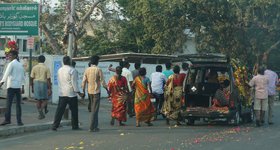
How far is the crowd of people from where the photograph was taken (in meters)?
13.4

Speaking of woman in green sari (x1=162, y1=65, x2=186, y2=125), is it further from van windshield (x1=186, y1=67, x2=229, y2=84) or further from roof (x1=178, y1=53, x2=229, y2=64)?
roof (x1=178, y1=53, x2=229, y2=64)

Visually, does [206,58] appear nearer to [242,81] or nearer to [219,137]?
[242,81]

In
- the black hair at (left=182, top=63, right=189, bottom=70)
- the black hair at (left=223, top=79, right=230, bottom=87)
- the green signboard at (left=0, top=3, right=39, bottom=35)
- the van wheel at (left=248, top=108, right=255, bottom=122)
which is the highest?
the green signboard at (left=0, top=3, right=39, bottom=35)

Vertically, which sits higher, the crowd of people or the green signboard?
the green signboard

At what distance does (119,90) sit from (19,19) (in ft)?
17.6

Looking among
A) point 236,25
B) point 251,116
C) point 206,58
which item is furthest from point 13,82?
point 236,25

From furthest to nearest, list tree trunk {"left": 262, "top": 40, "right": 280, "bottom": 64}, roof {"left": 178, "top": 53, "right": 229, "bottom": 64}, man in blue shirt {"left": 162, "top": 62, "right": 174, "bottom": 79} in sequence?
tree trunk {"left": 262, "top": 40, "right": 280, "bottom": 64}
man in blue shirt {"left": 162, "top": 62, "right": 174, "bottom": 79}
roof {"left": 178, "top": 53, "right": 229, "bottom": 64}

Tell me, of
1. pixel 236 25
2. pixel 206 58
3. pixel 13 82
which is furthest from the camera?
pixel 236 25

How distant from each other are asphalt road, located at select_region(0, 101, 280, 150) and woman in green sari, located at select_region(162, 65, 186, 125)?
1.24 ft

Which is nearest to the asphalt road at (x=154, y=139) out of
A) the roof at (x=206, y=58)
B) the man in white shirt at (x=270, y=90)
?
the man in white shirt at (x=270, y=90)

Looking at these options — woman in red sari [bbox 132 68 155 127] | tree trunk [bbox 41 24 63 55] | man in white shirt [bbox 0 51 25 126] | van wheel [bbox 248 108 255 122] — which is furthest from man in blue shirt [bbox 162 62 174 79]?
tree trunk [bbox 41 24 63 55]

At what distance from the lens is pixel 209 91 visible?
16.0m

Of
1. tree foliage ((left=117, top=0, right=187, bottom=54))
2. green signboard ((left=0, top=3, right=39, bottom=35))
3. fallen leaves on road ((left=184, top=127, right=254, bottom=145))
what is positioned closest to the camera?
fallen leaves on road ((left=184, top=127, right=254, bottom=145))

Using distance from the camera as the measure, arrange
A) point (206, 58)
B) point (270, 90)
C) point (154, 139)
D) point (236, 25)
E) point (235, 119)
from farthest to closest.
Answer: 1. point (236, 25)
2. point (270, 90)
3. point (235, 119)
4. point (206, 58)
5. point (154, 139)
